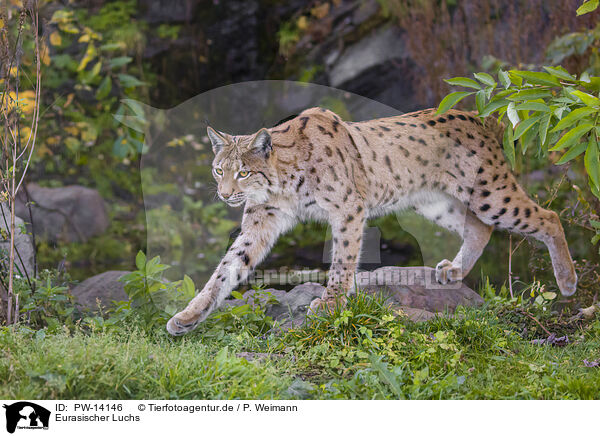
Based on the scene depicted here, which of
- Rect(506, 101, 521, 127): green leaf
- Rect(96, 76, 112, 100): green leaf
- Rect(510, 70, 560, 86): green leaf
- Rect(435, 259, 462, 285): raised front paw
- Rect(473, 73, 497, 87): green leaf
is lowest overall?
Rect(435, 259, 462, 285): raised front paw

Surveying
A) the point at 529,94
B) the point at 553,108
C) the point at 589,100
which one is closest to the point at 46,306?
Answer: the point at 529,94

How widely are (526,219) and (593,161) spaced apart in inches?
51.3

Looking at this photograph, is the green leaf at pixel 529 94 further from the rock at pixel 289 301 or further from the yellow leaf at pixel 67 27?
the yellow leaf at pixel 67 27

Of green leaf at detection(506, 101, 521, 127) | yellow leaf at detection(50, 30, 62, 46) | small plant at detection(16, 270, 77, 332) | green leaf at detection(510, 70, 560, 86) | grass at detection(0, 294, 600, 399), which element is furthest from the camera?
yellow leaf at detection(50, 30, 62, 46)

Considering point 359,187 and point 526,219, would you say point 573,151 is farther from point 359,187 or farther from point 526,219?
point 359,187

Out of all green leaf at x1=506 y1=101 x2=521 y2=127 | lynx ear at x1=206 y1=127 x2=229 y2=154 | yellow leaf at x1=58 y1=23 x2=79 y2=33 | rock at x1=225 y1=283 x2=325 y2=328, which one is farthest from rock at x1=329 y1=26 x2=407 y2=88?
yellow leaf at x1=58 y1=23 x2=79 y2=33

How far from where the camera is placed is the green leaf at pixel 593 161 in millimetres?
3826

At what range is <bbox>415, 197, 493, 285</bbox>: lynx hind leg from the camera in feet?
16.9

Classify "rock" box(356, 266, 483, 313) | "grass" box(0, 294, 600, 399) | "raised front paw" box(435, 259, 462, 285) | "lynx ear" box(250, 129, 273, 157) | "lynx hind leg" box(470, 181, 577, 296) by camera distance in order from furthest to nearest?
"raised front paw" box(435, 259, 462, 285)
"lynx hind leg" box(470, 181, 577, 296)
"rock" box(356, 266, 483, 313)
"lynx ear" box(250, 129, 273, 157)
"grass" box(0, 294, 600, 399)

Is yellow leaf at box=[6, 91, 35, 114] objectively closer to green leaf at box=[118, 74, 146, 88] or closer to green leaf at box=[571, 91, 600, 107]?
green leaf at box=[118, 74, 146, 88]

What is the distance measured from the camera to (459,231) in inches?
205

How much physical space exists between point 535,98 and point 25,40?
4.78 m

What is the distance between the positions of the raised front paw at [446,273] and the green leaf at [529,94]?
1.69 m
